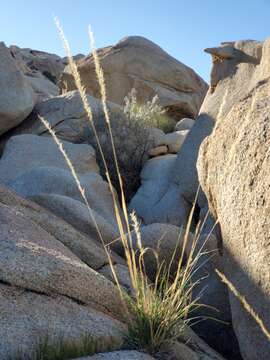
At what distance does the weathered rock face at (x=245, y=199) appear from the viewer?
3.36m

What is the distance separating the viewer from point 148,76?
60.5ft

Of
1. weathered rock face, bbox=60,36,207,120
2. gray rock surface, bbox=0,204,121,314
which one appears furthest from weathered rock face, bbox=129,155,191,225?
weathered rock face, bbox=60,36,207,120

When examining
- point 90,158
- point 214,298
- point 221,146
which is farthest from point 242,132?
point 90,158

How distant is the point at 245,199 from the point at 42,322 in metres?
1.20

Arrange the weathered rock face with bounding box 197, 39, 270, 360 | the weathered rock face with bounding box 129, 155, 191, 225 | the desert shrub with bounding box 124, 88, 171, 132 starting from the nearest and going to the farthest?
the weathered rock face with bounding box 197, 39, 270, 360 → the weathered rock face with bounding box 129, 155, 191, 225 → the desert shrub with bounding box 124, 88, 171, 132

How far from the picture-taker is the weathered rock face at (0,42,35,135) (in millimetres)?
11383

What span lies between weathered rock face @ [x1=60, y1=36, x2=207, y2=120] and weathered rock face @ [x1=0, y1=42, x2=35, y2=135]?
232 inches

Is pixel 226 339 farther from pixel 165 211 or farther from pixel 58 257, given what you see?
pixel 165 211

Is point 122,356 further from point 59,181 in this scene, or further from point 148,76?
point 148,76

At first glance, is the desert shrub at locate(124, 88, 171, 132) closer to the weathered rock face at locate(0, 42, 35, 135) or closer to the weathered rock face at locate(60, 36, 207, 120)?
the weathered rock face at locate(0, 42, 35, 135)

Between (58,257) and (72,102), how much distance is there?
8.75m

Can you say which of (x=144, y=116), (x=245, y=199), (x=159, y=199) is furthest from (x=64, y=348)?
Result: (x=144, y=116)

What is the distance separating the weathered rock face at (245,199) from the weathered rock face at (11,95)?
303 inches

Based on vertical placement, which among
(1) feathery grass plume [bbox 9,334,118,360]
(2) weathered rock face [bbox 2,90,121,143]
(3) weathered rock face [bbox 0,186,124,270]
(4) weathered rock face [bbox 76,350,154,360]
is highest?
(1) feathery grass plume [bbox 9,334,118,360]
